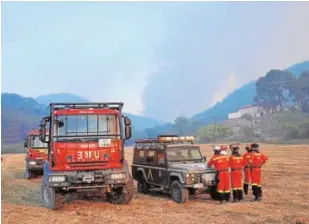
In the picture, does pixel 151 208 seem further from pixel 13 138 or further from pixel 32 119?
pixel 32 119

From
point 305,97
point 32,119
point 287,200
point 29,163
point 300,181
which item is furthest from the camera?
point 32,119

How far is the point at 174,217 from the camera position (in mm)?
10367

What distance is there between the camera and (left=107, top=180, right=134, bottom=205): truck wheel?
1226cm

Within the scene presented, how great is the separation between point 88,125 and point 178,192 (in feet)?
11.0

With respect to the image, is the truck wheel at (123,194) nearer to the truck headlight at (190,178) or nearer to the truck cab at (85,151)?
the truck cab at (85,151)

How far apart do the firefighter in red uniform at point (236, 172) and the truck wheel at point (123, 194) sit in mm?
2987

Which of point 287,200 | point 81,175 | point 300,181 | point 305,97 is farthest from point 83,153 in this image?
point 305,97

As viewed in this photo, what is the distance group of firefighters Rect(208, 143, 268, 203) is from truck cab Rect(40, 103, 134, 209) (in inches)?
103

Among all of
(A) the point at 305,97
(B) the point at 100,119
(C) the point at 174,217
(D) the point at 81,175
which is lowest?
(C) the point at 174,217

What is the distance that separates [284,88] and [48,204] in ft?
330

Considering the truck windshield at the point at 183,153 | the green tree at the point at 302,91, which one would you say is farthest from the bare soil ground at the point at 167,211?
the green tree at the point at 302,91

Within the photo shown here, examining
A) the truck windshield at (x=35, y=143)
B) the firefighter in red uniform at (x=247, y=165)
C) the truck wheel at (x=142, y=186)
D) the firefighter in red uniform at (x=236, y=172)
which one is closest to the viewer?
the firefighter in red uniform at (x=236, y=172)

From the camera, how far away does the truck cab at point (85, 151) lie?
38.4 ft

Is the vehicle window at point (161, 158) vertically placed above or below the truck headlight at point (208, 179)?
above
